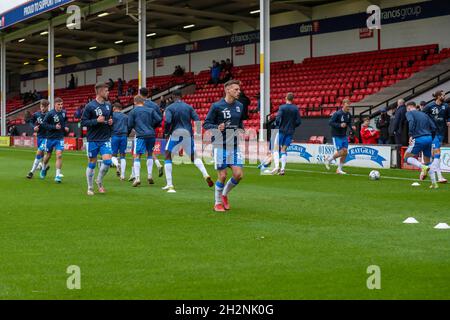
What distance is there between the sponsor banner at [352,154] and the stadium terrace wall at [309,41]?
11.6 metres

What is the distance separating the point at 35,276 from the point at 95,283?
688 millimetres

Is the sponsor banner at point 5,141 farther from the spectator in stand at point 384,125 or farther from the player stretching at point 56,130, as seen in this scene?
the player stretching at point 56,130

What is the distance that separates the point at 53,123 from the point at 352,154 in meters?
11.1

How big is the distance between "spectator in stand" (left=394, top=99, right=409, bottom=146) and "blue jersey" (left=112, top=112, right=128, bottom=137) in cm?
857

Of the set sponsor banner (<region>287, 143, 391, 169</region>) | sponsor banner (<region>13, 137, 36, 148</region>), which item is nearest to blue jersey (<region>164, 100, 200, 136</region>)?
sponsor banner (<region>287, 143, 391, 169</region>)

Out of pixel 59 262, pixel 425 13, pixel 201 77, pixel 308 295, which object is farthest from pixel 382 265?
pixel 201 77

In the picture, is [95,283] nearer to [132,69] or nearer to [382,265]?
[382,265]

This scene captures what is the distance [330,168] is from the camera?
23172 mm

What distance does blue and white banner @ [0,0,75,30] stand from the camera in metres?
38.4

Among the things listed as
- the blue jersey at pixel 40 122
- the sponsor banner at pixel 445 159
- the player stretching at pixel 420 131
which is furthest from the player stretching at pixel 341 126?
the blue jersey at pixel 40 122

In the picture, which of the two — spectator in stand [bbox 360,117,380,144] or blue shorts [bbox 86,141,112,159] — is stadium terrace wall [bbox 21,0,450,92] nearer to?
spectator in stand [bbox 360,117,380,144]

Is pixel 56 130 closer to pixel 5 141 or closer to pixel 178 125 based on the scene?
pixel 178 125

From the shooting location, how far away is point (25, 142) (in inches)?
1934
